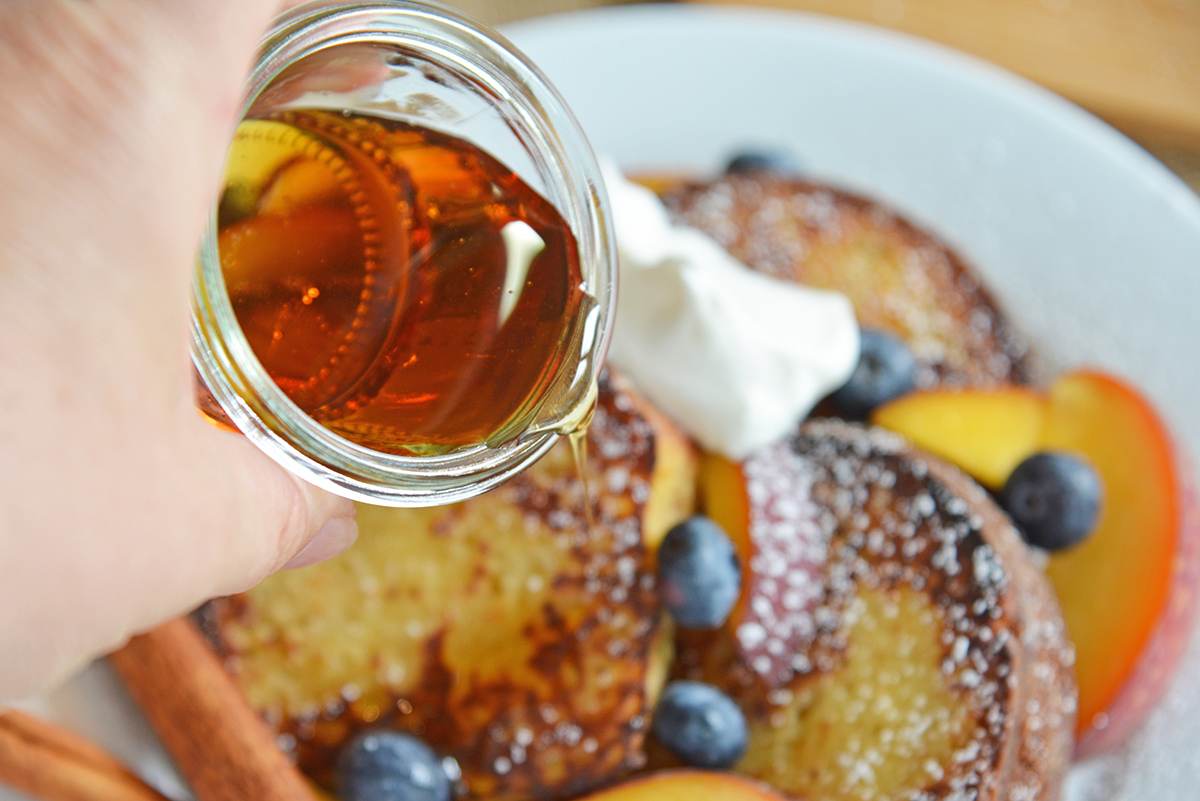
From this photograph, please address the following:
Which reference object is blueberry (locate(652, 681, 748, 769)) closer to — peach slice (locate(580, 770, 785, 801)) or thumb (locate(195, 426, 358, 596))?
peach slice (locate(580, 770, 785, 801))

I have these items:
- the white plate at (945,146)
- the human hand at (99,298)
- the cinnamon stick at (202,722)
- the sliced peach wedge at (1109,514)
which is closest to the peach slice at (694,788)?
the cinnamon stick at (202,722)

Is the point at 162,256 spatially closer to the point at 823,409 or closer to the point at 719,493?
the point at 719,493

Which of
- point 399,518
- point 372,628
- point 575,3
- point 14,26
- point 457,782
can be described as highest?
point 14,26

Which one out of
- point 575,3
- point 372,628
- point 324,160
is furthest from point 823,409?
point 575,3

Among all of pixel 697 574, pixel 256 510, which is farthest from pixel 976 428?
pixel 256 510

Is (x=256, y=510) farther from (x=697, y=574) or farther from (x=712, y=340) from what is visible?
(x=712, y=340)

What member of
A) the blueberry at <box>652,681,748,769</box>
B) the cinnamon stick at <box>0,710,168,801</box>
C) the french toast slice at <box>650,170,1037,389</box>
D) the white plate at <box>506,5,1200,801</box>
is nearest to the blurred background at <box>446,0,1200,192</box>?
the white plate at <box>506,5,1200,801</box>

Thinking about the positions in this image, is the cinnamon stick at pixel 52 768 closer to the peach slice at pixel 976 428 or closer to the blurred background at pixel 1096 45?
the peach slice at pixel 976 428
